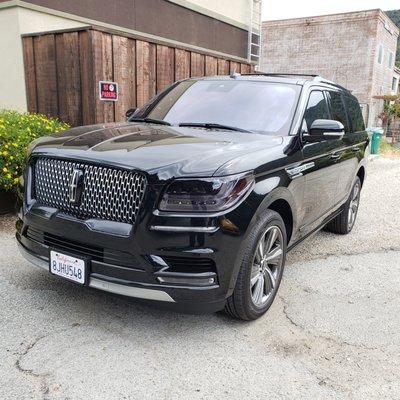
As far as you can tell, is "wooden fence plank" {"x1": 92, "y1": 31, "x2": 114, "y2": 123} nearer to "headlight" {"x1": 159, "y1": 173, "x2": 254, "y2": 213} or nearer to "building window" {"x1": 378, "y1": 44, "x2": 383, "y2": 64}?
"headlight" {"x1": 159, "y1": 173, "x2": 254, "y2": 213}

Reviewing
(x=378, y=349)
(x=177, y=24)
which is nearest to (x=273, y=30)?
(x=177, y=24)

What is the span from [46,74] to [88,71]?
916 millimetres

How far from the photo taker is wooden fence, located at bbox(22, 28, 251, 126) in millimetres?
6223

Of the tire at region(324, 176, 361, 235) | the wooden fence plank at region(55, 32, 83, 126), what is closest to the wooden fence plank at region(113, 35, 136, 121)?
the wooden fence plank at region(55, 32, 83, 126)

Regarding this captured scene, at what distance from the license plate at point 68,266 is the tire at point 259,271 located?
3.31ft

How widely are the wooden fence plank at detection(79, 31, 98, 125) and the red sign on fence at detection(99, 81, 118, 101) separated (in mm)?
101

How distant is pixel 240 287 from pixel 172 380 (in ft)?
2.43

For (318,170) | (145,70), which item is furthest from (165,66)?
(318,170)

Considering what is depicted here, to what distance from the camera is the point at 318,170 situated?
4078 millimetres

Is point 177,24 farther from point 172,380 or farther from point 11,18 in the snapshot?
point 172,380

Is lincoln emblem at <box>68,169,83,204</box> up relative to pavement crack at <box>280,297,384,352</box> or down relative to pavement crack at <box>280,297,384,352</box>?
up

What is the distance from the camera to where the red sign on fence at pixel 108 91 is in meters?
6.29

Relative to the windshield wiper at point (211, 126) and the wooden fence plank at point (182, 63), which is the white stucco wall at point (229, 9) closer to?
the wooden fence plank at point (182, 63)

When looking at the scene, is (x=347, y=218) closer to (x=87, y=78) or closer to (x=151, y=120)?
(x=151, y=120)
